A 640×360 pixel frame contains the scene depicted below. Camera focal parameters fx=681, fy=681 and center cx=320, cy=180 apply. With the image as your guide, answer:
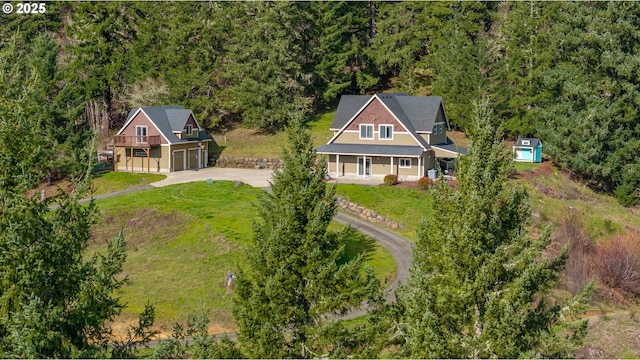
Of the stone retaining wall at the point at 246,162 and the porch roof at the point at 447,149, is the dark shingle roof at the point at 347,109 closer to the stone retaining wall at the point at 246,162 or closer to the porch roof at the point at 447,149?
the porch roof at the point at 447,149

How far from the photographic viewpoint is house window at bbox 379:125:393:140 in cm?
5797

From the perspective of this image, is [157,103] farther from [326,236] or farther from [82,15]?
[326,236]

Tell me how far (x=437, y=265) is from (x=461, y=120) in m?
47.6

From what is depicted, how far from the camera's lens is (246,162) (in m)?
67.4

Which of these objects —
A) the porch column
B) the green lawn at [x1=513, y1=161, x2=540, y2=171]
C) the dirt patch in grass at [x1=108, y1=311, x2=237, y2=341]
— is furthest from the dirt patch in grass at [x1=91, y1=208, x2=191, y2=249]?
the green lawn at [x1=513, y1=161, x2=540, y2=171]

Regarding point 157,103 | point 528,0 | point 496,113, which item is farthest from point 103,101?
point 528,0

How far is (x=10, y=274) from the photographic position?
545 inches

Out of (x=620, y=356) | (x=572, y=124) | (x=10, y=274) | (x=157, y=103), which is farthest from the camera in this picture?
(x=157, y=103)

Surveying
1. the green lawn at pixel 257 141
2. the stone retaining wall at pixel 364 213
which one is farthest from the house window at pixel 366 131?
the green lawn at pixel 257 141

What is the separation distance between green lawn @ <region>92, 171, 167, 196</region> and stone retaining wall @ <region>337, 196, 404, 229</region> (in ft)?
61.5

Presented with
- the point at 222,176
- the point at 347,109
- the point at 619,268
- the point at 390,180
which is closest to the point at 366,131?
the point at 347,109

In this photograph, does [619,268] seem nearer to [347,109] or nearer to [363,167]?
[363,167]

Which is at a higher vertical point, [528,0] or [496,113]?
[528,0]

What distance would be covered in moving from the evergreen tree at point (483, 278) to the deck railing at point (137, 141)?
4561 centimetres
